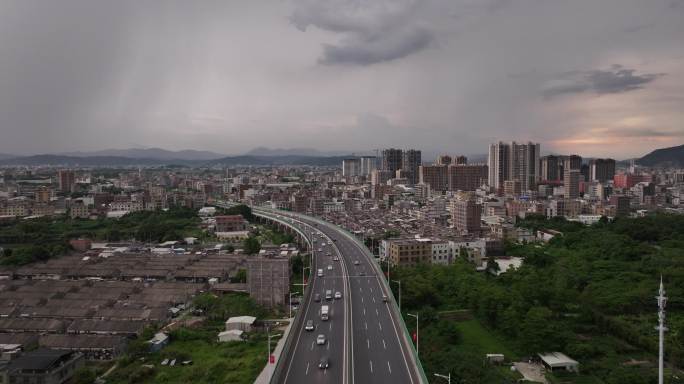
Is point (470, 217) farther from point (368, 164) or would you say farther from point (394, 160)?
point (368, 164)

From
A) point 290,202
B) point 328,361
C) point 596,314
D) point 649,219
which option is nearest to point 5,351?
point 328,361

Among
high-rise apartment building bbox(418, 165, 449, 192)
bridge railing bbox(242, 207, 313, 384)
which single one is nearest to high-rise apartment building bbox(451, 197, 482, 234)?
bridge railing bbox(242, 207, 313, 384)

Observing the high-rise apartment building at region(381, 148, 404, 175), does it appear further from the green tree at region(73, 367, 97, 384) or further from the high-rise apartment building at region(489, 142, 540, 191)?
the green tree at region(73, 367, 97, 384)

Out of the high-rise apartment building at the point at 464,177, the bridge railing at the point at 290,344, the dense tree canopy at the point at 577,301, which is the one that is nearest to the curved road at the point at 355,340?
the bridge railing at the point at 290,344

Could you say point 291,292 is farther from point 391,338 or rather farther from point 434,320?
point 391,338

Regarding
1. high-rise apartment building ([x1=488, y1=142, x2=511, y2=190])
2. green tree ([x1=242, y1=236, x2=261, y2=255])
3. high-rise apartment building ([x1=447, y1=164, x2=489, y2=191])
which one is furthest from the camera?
high-rise apartment building ([x1=447, y1=164, x2=489, y2=191])

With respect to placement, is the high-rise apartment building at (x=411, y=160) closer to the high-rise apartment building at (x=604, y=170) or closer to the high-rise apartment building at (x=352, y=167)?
the high-rise apartment building at (x=604, y=170)

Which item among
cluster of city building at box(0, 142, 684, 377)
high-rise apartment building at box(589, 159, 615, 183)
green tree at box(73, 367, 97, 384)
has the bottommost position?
green tree at box(73, 367, 97, 384)
